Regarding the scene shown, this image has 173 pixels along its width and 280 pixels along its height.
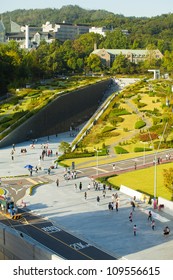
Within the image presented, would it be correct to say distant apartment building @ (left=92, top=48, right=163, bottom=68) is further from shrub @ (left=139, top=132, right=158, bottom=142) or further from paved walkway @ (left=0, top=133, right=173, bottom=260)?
paved walkway @ (left=0, top=133, right=173, bottom=260)

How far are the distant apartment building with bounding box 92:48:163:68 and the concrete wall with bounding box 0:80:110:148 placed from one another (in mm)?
51705

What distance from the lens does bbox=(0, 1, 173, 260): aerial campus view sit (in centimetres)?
2867

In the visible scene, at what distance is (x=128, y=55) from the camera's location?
13825 centimetres

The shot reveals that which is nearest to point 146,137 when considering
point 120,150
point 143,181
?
point 120,150

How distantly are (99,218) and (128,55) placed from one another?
109 metres

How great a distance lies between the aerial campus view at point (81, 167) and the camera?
28672 millimetres

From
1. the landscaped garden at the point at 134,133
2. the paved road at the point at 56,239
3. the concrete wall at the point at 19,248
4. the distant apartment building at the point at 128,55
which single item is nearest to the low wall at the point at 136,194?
the landscaped garden at the point at 134,133

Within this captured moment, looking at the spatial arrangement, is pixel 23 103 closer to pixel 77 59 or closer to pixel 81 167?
pixel 81 167

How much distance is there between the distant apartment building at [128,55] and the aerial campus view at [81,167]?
25.4 metres

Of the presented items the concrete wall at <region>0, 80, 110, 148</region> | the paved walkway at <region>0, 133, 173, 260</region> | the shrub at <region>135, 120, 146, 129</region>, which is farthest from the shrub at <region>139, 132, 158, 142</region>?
the paved walkway at <region>0, 133, 173, 260</region>

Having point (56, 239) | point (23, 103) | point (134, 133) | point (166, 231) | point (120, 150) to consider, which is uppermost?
point (23, 103)

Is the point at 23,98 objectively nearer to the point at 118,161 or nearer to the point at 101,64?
the point at 118,161

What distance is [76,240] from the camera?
29062 millimetres
